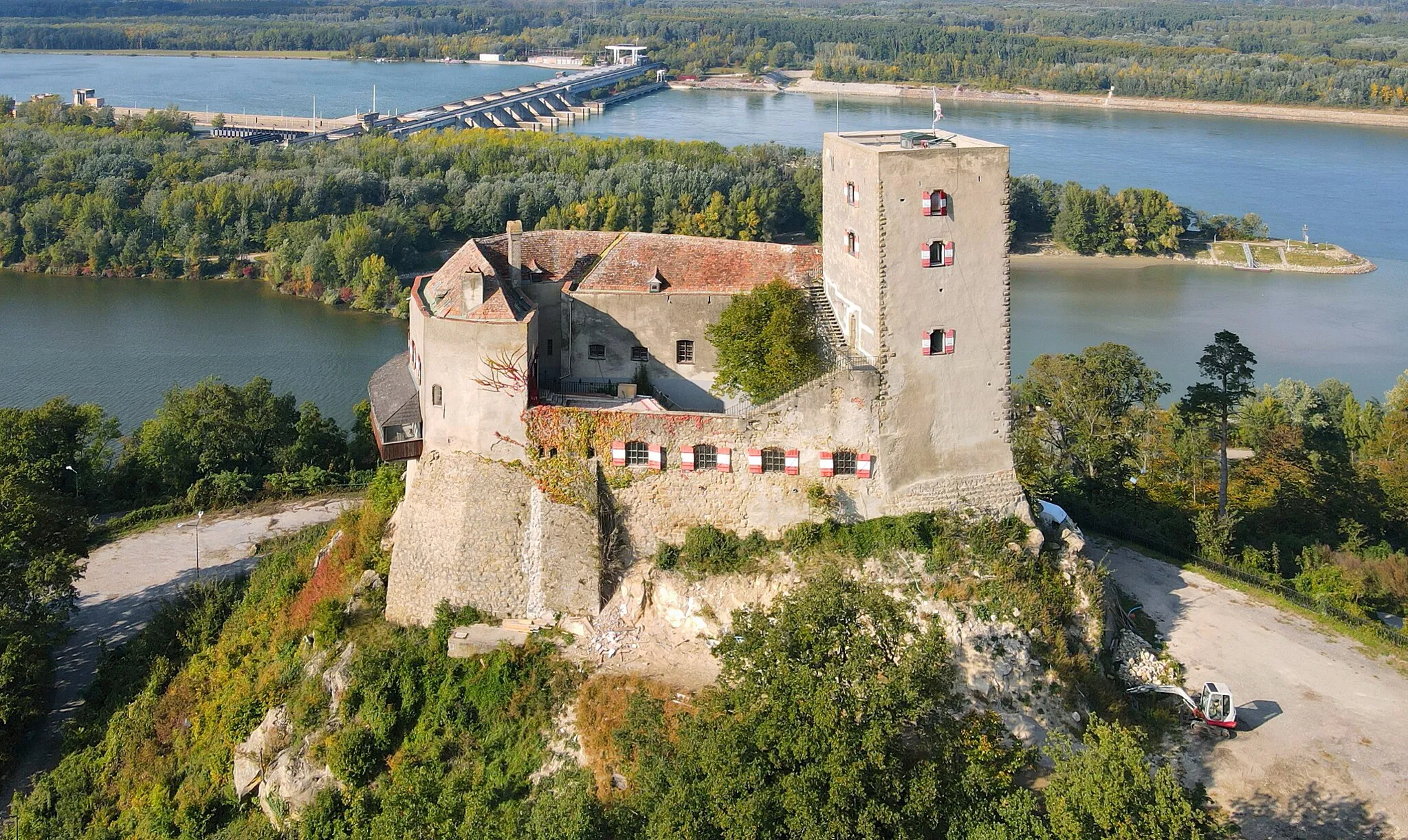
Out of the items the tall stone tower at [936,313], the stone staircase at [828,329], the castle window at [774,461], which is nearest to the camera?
the tall stone tower at [936,313]

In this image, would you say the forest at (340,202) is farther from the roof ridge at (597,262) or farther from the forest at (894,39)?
the forest at (894,39)

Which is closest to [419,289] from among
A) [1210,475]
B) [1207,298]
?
[1210,475]

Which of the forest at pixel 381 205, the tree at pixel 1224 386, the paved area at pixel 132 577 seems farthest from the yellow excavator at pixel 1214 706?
the forest at pixel 381 205

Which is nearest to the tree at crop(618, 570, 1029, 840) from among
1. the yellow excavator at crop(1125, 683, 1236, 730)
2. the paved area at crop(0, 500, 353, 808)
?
the yellow excavator at crop(1125, 683, 1236, 730)

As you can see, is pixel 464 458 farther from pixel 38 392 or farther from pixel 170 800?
pixel 38 392

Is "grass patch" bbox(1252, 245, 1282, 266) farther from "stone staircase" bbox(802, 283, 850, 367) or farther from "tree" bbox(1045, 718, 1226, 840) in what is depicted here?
"tree" bbox(1045, 718, 1226, 840)

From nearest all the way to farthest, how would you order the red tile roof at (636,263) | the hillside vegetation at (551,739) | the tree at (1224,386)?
the hillside vegetation at (551,739)
the red tile roof at (636,263)
the tree at (1224,386)
